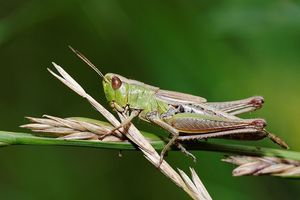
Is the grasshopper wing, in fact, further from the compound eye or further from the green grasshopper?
the compound eye

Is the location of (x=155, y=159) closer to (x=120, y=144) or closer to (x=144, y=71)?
(x=120, y=144)

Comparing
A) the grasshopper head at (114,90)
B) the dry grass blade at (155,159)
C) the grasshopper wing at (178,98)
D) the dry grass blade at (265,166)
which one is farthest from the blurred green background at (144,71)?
the dry grass blade at (155,159)

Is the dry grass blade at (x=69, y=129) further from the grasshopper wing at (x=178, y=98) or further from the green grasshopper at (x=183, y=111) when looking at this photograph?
the grasshopper wing at (x=178, y=98)

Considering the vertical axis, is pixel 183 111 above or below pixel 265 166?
above

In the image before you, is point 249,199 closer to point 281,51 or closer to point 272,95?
point 272,95

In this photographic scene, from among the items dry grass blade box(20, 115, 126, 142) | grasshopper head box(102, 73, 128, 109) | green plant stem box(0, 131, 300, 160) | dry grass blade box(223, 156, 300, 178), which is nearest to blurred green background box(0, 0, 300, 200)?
grasshopper head box(102, 73, 128, 109)

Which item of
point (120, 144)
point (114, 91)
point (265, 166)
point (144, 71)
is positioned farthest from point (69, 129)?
point (144, 71)
